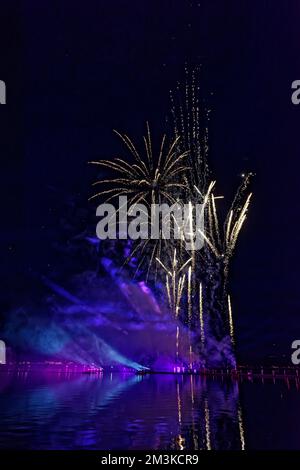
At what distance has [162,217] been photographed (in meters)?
33.2

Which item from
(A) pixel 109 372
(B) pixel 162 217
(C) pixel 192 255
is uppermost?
(B) pixel 162 217

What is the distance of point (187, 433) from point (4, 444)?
5.59 meters

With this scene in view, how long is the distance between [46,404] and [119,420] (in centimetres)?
759

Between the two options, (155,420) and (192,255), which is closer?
(155,420)

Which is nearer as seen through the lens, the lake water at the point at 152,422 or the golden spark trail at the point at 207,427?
the golden spark trail at the point at 207,427

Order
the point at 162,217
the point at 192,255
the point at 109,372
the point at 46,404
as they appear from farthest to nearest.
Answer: the point at 109,372 → the point at 192,255 → the point at 162,217 → the point at 46,404

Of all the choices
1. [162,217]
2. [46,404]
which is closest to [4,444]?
[46,404]

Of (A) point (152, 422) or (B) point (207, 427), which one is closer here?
(B) point (207, 427)

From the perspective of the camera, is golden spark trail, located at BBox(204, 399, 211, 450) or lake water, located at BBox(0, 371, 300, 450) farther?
lake water, located at BBox(0, 371, 300, 450)
